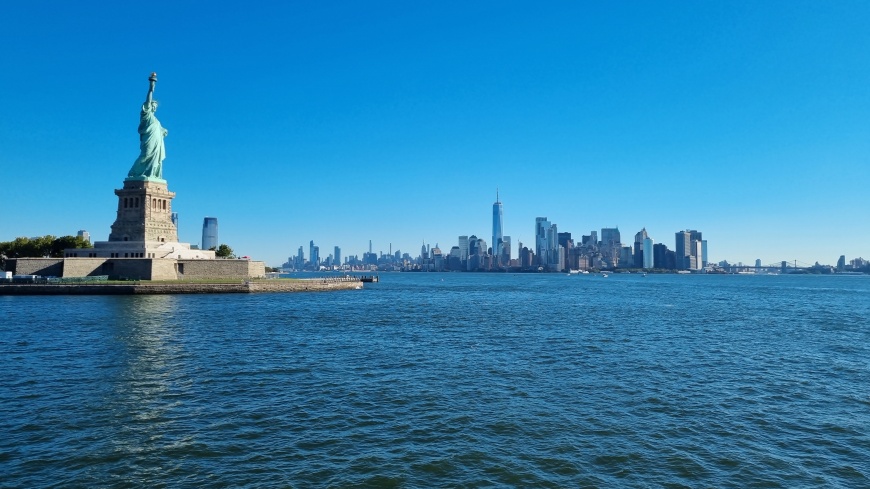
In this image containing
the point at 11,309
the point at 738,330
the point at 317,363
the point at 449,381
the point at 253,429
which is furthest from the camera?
the point at 11,309

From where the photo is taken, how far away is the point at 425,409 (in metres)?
19.9

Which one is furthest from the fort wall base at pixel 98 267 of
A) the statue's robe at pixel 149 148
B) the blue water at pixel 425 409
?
the blue water at pixel 425 409

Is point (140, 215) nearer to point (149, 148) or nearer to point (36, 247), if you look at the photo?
point (149, 148)

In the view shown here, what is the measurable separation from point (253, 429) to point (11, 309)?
50358 mm

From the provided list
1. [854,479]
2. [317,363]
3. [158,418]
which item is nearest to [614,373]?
[854,479]

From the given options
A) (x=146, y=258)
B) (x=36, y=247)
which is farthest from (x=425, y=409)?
(x=36, y=247)

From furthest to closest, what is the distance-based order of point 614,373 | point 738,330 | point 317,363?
point 738,330 < point 317,363 < point 614,373

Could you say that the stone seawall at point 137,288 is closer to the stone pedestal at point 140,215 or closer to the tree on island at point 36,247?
the stone pedestal at point 140,215

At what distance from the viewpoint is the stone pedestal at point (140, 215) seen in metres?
87.3

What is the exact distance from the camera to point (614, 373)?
26391 mm

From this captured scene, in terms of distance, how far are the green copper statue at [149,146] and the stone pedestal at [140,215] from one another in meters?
1.87

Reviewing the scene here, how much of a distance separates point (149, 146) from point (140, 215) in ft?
39.5

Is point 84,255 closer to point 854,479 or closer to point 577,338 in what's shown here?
point 577,338

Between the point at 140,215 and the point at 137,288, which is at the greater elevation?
the point at 140,215
